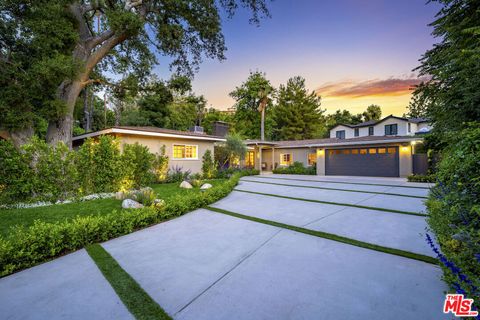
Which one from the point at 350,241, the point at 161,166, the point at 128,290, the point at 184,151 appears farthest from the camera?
the point at 184,151

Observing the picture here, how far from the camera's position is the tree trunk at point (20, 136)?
24.4 ft

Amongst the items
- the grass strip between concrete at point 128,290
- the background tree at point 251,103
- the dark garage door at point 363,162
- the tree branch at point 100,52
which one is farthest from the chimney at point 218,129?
the grass strip between concrete at point 128,290

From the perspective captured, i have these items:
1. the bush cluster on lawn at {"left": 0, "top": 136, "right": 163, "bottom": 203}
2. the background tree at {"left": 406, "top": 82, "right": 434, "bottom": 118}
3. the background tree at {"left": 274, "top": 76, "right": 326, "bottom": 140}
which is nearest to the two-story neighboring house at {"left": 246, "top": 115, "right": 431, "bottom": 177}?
the background tree at {"left": 406, "top": 82, "right": 434, "bottom": 118}

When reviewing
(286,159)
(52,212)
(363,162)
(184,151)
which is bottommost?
(52,212)

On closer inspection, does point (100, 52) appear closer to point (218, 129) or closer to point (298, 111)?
point (218, 129)


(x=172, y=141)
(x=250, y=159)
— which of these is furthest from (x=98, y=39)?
(x=250, y=159)

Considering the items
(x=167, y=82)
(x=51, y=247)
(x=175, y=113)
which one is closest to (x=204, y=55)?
(x=167, y=82)

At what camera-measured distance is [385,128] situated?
22359 millimetres

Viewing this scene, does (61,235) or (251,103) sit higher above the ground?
(251,103)

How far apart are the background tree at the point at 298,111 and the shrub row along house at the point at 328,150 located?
39.5 feet

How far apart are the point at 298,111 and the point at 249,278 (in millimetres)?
31495

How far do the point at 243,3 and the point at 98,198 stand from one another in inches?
422

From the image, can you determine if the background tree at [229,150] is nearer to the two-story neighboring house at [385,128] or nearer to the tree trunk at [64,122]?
the tree trunk at [64,122]

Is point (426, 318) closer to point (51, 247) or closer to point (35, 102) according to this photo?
point (51, 247)
